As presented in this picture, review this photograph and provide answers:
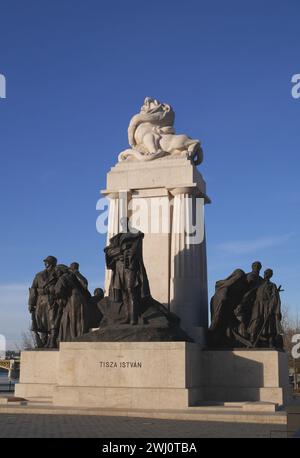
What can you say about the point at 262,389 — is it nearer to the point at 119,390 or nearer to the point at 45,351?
the point at 119,390

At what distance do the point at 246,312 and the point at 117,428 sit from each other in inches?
384

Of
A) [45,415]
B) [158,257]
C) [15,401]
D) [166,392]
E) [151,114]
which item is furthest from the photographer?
[151,114]

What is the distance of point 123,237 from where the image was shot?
21.6 meters

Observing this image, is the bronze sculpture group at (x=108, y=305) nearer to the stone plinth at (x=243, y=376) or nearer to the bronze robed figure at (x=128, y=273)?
the bronze robed figure at (x=128, y=273)

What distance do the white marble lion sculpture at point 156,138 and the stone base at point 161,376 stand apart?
26.7ft

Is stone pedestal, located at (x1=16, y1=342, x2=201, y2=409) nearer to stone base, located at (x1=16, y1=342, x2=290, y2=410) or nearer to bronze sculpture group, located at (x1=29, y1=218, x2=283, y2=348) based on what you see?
stone base, located at (x1=16, y1=342, x2=290, y2=410)

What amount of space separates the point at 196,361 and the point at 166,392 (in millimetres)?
2596

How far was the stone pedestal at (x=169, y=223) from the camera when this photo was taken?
80.4 feet

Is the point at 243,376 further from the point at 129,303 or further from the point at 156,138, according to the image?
the point at 156,138

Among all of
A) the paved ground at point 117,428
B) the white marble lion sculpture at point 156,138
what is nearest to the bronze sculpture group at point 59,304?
the white marble lion sculpture at point 156,138

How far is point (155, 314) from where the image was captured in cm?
2117

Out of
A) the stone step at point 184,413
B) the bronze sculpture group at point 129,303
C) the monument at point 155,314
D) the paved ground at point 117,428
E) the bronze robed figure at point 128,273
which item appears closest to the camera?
the paved ground at point 117,428

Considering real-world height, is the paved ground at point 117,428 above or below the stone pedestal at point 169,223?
below
